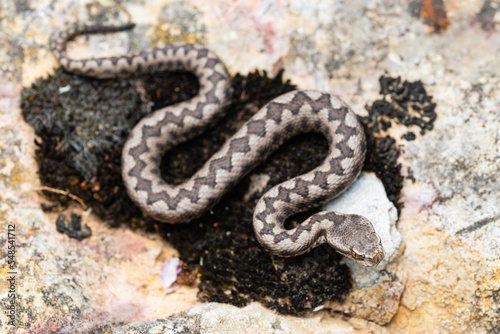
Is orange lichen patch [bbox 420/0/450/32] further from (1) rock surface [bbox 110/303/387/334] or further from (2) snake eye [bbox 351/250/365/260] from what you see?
(1) rock surface [bbox 110/303/387/334]

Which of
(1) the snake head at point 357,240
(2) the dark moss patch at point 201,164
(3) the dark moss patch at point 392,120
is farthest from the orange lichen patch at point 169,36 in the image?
Answer: (1) the snake head at point 357,240

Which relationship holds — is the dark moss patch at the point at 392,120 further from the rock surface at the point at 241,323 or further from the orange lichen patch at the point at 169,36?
the orange lichen patch at the point at 169,36

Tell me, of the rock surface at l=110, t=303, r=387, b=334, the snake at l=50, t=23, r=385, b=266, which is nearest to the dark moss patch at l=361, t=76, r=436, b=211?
the snake at l=50, t=23, r=385, b=266

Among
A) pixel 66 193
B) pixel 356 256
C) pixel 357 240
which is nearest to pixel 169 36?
pixel 66 193

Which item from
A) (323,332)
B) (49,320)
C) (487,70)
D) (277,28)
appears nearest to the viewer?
(49,320)

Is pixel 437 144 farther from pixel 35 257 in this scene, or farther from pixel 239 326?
pixel 35 257

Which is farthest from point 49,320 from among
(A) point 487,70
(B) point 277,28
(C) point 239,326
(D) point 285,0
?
(A) point 487,70

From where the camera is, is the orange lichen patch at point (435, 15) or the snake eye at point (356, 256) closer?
the snake eye at point (356, 256)
